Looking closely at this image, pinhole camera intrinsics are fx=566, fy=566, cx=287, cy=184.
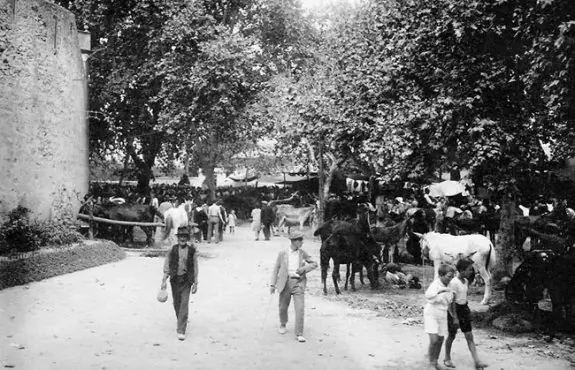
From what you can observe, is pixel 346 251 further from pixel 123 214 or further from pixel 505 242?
pixel 123 214

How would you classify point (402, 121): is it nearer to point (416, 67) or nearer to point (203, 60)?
point (416, 67)

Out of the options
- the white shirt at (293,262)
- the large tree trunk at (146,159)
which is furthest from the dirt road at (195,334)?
the large tree trunk at (146,159)

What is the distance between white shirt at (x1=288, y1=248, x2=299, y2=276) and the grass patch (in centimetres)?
592

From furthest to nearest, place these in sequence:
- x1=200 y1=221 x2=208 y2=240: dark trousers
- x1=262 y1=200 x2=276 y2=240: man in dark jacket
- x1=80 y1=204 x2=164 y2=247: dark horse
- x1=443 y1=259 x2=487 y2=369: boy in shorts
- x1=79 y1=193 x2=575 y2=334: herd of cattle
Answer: x1=262 y1=200 x2=276 y2=240: man in dark jacket, x1=200 y1=221 x2=208 y2=240: dark trousers, x1=80 y1=204 x2=164 y2=247: dark horse, x1=79 y1=193 x2=575 y2=334: herd of cattle, x1=443 y1=259 x2=487 y2=369: boy in shorts

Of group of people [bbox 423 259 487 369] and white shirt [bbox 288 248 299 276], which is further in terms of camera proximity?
white shirt [bbox 288 248 299 276]

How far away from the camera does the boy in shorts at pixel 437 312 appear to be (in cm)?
709

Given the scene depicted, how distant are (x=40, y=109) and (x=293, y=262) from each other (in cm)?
900

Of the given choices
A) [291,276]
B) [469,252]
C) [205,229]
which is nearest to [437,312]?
[291,276]

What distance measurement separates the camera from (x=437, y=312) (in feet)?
23.3

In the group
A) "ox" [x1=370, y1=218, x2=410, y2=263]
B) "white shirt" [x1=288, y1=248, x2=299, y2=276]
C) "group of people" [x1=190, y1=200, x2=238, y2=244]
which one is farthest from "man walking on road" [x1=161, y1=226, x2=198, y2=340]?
"group of people" [x1=190, y1=200, x2=238, y2=244]

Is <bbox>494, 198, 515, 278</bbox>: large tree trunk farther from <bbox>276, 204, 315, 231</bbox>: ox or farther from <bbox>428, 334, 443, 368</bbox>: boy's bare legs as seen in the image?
<bbox>276, 204, 315, 231</bbox>: ox

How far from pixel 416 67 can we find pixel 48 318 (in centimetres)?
839

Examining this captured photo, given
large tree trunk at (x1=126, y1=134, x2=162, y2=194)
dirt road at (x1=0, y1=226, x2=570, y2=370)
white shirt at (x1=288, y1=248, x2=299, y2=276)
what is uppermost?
large tree trunk at (x1=126, y1=134, x2=162, y2=194)

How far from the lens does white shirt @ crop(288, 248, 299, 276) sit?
8781mm
